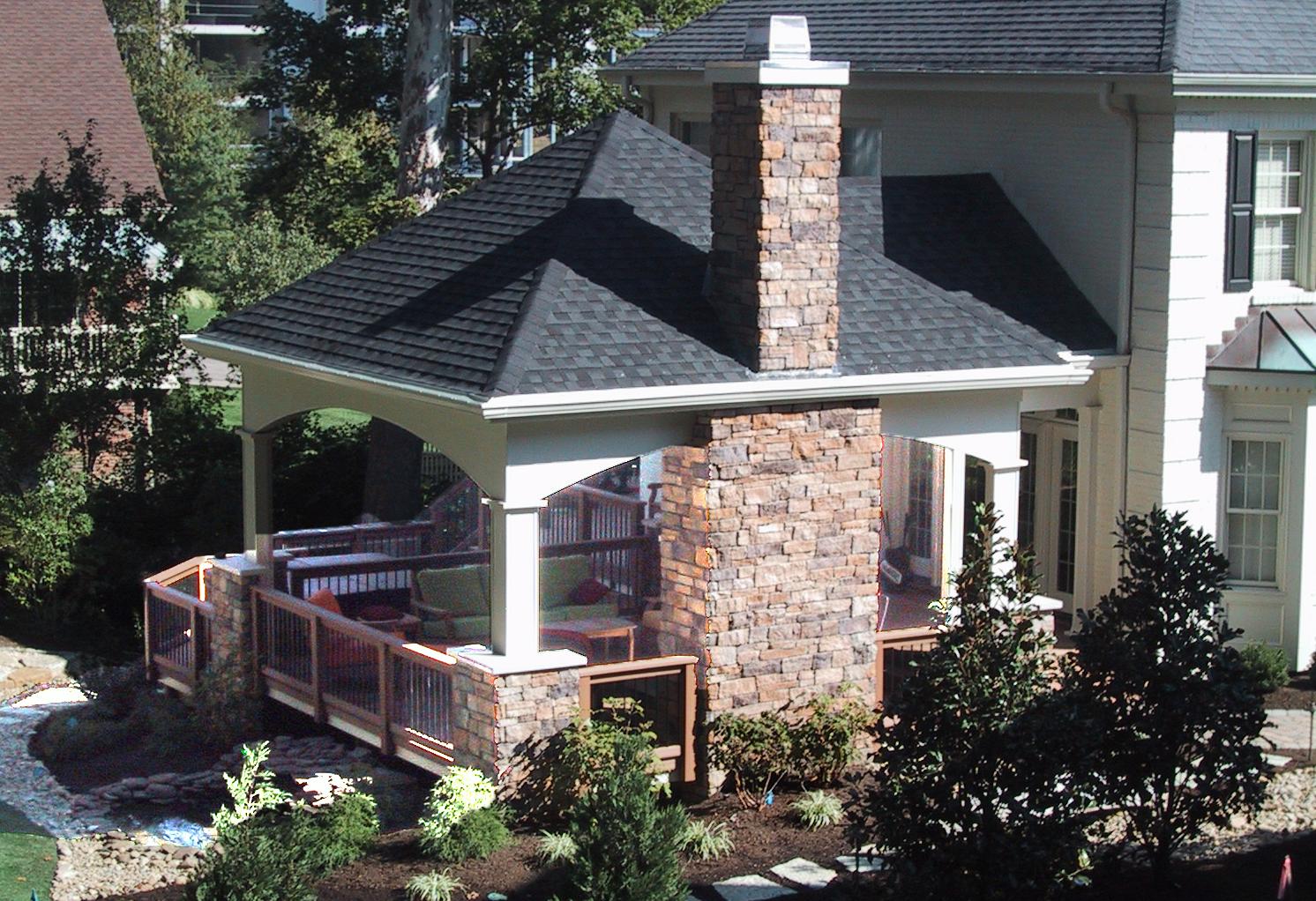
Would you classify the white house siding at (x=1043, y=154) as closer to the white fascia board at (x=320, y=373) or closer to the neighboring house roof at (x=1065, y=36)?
the neighboring house roof at (x=1065, y=36)

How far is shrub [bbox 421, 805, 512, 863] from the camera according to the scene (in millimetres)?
12633

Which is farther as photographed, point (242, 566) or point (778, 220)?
point (242, 566)

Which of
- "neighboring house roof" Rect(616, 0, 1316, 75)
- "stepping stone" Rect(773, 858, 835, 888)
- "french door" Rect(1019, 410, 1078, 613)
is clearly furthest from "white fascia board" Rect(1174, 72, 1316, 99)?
"stepping stone" Rect(773, 858, 835, 888)

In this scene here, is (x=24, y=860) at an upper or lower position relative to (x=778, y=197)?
lower

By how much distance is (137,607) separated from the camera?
70.3ft

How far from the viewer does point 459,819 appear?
12.8m

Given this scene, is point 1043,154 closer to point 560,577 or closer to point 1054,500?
point 1054,500

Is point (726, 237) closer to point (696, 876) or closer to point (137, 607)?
point (696, 876)

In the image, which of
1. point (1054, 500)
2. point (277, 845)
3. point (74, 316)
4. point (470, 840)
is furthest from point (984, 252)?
point (74, 316)

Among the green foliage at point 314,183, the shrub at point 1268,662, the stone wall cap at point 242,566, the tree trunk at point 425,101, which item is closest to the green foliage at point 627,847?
the stone wall cap at point 242,566

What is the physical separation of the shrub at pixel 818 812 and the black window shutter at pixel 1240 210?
6.67m

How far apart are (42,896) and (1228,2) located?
12.7 metres

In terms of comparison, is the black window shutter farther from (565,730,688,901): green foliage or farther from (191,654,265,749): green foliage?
(191,654,265,749): green foliage

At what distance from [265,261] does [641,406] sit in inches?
553
